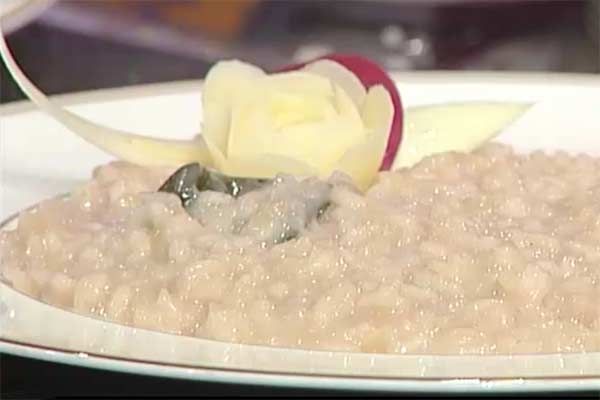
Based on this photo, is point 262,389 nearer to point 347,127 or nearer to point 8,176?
point 347,127

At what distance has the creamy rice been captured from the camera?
104cm

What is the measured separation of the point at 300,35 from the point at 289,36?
0.12 feet

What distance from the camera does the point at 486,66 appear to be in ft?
10.3

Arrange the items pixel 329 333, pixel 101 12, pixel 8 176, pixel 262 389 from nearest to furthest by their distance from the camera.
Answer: pixel 262 389 < pixel 329 333 < pixel 8 176 < pixel 101 12

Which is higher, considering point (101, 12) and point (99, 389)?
point (99, 389)

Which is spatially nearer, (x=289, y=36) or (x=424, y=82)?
(x=424, y=82)

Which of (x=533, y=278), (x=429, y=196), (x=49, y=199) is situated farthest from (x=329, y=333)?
(x=49, y=199)

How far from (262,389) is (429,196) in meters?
0.42

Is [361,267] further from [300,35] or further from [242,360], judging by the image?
[300,35]

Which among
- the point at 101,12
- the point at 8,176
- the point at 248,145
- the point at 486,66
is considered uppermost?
the point at 248,145

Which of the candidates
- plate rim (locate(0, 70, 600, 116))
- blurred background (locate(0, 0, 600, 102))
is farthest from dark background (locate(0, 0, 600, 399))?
plate rim (locate(0, 70, 600, 116))

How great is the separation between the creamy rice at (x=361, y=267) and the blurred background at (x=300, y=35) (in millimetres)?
1699

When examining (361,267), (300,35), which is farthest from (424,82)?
(300,35)

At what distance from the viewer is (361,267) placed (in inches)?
44.2
